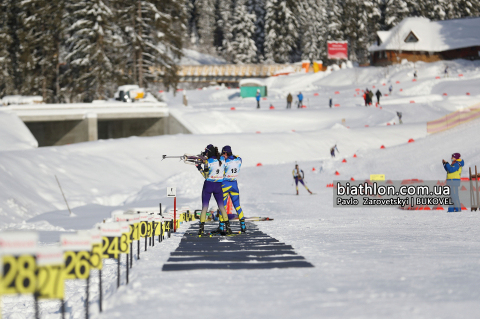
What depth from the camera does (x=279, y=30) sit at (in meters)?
96.9

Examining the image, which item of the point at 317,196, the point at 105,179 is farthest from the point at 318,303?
the point at 105,179

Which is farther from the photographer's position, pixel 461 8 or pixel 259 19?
pixel 259 19

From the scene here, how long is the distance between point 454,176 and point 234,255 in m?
10.1

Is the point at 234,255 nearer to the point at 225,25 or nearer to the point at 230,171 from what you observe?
the point at 230,171

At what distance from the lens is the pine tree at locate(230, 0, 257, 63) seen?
96.2 metres

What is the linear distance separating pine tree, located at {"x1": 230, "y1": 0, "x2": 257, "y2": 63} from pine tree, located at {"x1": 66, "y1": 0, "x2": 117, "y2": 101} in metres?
46.0

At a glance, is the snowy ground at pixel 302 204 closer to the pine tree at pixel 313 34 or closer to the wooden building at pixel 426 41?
the wooden building at pixel 426 41

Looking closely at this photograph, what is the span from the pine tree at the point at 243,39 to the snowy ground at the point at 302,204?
28.7 meters

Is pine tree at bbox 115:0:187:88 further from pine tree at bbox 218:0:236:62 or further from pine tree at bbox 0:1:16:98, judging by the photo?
pine tree at bbox 218:0:236:62

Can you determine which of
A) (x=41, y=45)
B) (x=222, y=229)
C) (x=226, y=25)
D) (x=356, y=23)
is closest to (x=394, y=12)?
(x=356, y=23)

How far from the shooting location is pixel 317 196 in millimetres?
24438

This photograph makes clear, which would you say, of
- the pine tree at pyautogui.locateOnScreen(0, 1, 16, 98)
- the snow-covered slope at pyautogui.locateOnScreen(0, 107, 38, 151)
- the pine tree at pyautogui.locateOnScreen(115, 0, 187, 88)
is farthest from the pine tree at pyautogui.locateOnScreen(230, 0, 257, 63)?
the snow-covered slope at pyautogui.locateOnScreen(0, 107, 38, 151)

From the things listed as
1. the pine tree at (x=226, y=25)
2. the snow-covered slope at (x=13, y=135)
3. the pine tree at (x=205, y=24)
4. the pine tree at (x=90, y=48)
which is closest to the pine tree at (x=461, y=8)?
the pine tree at (x=226, y=25)

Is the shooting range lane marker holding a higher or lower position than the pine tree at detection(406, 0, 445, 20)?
lower
